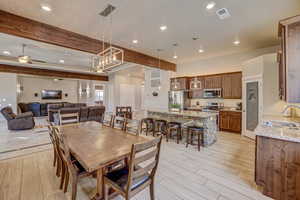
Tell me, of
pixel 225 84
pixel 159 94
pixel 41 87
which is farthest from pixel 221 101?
pixel 41 87

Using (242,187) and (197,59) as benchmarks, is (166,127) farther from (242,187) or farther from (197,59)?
(197,59)

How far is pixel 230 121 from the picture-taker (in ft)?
17.5

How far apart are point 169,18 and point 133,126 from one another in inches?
100

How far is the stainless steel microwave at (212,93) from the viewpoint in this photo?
580 centimetres

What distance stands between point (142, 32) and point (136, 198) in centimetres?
377

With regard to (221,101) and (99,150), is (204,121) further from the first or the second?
(99,150)

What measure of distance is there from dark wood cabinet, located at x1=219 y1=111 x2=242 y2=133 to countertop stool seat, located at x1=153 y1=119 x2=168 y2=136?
2.55m

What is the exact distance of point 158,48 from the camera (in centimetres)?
503

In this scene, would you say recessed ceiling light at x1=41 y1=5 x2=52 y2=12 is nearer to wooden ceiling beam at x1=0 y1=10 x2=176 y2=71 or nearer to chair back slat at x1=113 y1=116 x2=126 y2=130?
wooden ceiling beam at x1=0 y1=10 x2=176 y2=71

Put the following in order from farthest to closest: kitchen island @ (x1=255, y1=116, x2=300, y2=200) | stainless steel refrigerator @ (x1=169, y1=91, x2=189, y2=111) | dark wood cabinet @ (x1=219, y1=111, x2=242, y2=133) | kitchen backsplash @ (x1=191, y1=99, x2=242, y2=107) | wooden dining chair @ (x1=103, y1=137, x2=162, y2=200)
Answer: stainless steel refrigerator @ (x1=169, y1=91, x2=189, y2=111) < kitchen backsplash @ (x1=191, y1=99, x2=242, y2=107) < dark wood cabinet @ (x1=219, y1=111, x2=242, y2=133) < kitchen island @ (x1=255, y1=116, x2=300, y2=200) < wooden dining chair @ (x1=103, y1=137, x2=162, y2=200)

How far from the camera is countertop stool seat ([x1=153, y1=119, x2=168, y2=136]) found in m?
4.69

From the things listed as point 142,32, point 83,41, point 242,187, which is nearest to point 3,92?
point 83,41

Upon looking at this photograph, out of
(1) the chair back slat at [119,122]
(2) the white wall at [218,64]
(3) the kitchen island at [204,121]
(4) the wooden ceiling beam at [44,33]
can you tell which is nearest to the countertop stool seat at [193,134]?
(3) the kitchen island at [204,121]

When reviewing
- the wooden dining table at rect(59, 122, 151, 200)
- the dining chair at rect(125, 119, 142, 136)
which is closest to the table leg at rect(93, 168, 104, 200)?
the wooden dining table at rect(59, 122, 151, 200)
